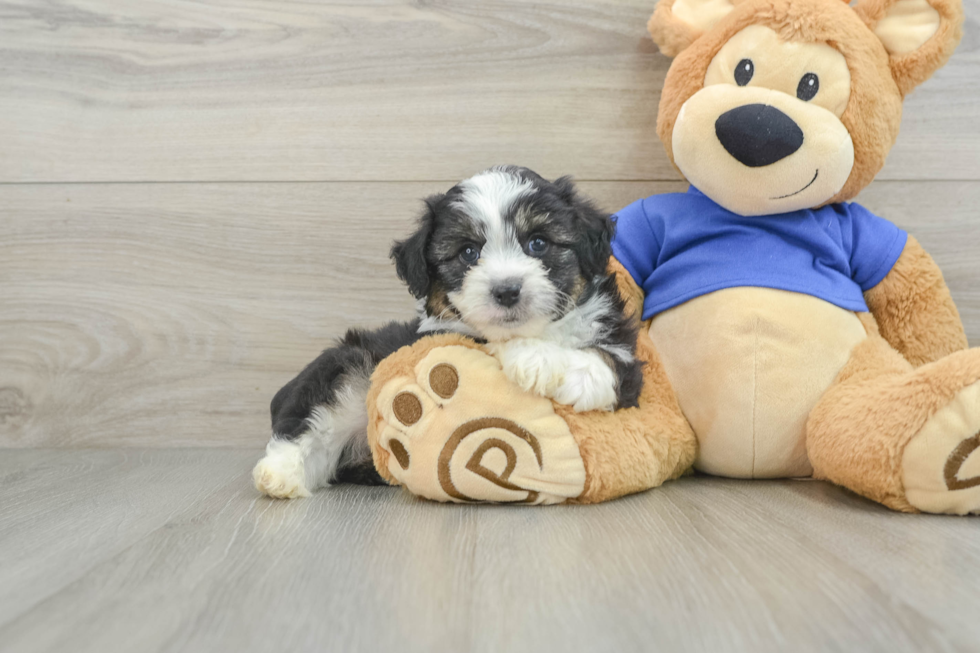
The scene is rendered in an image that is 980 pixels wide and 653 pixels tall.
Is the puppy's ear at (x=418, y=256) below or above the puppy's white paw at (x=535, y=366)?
above

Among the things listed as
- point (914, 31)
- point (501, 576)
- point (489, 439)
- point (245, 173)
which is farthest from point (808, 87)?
point (245, 173)

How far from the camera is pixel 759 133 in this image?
1.59 metres

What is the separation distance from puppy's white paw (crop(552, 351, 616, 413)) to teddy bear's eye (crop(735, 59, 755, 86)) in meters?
0.75

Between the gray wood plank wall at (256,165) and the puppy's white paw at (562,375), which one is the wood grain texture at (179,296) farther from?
the puppy's white paw at (562,375)

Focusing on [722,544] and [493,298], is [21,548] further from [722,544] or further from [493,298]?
[722,544]

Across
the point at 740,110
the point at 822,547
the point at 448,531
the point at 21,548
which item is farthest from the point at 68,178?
the point at 822,547

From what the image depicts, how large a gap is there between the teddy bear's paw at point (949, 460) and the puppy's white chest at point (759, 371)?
29 cm

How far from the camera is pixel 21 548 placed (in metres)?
1.32

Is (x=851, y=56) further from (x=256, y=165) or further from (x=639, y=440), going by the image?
(x=256, y=165)

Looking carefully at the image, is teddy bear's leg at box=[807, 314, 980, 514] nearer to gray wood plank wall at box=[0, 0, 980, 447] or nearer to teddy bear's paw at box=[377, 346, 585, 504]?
teddy bear's paw at box=[377, 346, 585, 504]

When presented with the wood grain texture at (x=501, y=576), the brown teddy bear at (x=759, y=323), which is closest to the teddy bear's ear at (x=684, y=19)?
the brown teddy bear at (x=759, y=323)

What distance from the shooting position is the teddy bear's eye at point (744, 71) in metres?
1.70

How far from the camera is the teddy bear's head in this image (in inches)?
64.0

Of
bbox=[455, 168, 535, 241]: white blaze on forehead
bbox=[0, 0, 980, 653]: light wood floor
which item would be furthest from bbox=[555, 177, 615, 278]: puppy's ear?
bbox=[0, 0, 980, 653]: light wood floor
